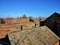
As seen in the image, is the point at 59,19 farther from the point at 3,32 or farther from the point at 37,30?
the point at 3,32

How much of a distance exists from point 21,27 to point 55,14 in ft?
23.4

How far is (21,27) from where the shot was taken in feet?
69.6

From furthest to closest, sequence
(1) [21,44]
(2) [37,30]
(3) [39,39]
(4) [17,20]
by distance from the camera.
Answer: (4) [17,20]
(2) [37,30]
(3) [39,39]
(1) [21,44]

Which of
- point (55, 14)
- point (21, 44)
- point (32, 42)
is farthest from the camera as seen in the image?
point (55, 14)

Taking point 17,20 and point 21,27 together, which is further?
point 17,20

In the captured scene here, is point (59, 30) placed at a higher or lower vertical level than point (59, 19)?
lower

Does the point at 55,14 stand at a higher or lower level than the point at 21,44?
higher

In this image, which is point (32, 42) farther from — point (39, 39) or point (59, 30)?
point (59, 30)

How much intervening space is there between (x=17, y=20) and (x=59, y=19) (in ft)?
40.9

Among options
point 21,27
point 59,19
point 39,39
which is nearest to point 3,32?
point 21,27

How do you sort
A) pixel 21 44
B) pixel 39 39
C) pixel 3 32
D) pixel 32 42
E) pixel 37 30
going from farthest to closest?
pixel 3 32 < pixel 37 30 < pixel 39 39 < pixel 32 42 < pixel 21 44

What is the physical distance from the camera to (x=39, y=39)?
10.9 m

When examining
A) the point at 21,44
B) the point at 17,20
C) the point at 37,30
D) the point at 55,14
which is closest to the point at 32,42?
the point at 21,44


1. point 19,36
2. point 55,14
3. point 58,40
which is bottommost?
point 58,40
